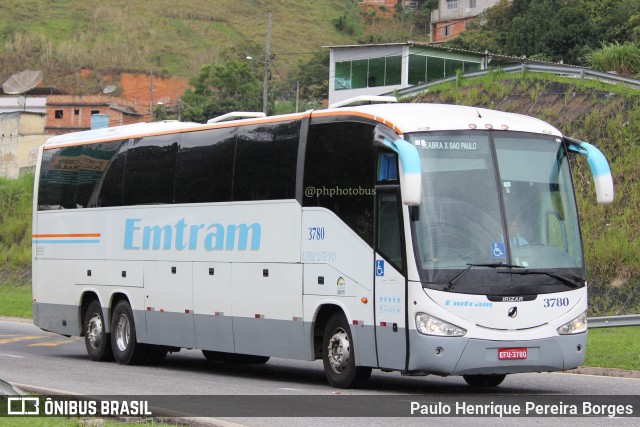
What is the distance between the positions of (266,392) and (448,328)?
2.86m

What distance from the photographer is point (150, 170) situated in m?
21.1

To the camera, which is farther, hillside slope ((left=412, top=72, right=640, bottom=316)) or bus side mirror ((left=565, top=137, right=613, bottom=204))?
hillside slope ((left=412, top=72, right=640, bottom=316))

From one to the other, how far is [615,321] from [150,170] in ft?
33.3

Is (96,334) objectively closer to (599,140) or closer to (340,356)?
(340,356)

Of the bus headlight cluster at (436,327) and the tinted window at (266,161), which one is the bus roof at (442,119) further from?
the bus headlight cluster at (436,327)

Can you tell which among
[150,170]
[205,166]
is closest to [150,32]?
[150,170]

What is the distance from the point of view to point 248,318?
18.1 meters

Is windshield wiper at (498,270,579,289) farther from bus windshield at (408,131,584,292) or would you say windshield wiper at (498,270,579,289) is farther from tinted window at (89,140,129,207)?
tinted window at (89,140,129,207)

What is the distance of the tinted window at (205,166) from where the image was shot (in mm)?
18875

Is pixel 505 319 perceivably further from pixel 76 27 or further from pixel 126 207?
pixel 76 27

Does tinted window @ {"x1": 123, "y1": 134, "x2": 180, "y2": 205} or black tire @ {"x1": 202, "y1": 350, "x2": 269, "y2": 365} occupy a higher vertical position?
tinted window @ {"x1": 123, "y1": 134, "x2": 180, "y2": 205}

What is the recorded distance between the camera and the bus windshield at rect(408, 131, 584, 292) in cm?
→ 1465

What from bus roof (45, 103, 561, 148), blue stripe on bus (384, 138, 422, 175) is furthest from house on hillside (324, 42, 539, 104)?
blue stripe on bus (384, 138, 422, 175)

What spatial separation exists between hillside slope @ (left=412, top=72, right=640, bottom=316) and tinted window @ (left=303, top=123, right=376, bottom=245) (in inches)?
576
